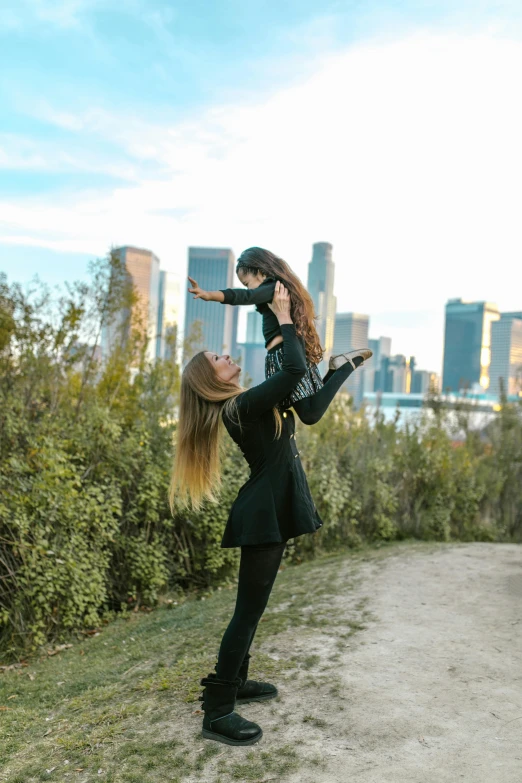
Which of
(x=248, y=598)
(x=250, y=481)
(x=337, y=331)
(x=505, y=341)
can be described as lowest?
(x=248, y=598)

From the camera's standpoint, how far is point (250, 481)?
287 cm

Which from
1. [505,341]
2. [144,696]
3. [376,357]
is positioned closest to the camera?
[144,696]

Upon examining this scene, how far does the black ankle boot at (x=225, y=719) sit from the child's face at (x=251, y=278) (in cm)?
165

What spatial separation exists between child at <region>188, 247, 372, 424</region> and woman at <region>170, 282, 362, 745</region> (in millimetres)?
92

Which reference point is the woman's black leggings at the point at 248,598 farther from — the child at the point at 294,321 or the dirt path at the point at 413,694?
the child at the point at 294,321

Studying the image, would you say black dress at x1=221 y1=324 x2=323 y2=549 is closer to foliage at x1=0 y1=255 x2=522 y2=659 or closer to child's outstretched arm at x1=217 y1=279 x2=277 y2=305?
child's outstretched arm at x1=217 y1=279 x2=277 y2=305

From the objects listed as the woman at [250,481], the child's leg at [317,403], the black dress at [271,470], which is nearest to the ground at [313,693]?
the woman at [250,481]

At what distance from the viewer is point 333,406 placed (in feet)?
31.6

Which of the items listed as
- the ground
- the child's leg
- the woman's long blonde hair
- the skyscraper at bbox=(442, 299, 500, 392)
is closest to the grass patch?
the ground

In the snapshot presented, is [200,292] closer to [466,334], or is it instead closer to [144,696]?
[144,696]

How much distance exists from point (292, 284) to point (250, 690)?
183cm

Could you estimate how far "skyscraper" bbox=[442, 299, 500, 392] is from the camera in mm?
135625

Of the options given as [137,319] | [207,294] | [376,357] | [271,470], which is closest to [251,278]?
[207,294]

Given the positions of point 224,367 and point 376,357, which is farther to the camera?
point 376,357
